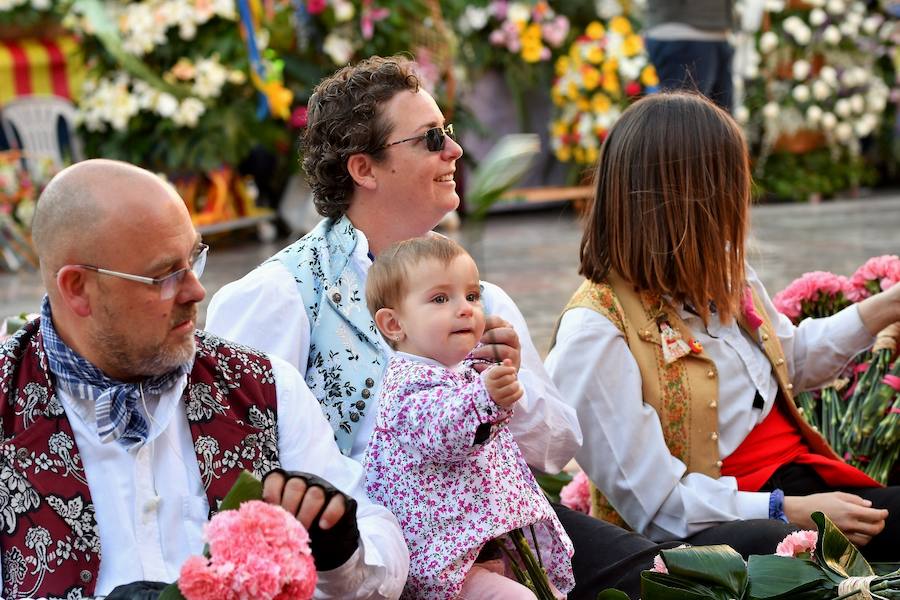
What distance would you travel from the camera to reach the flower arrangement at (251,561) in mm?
1796

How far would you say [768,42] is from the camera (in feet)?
39.2

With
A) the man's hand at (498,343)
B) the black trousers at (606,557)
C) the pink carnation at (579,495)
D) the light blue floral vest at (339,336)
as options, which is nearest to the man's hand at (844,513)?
the black trousers at (606,557)

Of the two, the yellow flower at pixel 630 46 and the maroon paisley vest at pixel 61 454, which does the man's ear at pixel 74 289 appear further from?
the yellow flower at pixel 630 46

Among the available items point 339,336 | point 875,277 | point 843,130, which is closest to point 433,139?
point 339,336

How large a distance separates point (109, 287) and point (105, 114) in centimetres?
880

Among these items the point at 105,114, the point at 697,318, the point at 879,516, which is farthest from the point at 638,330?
the point at 105,114

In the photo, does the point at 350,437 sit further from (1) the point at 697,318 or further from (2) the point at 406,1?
Result: (2) the point at 406,1

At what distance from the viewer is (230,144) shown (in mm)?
10305

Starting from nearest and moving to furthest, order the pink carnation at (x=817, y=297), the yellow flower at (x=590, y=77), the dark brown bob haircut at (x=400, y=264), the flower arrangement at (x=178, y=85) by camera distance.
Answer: the dark brown bob haircut at (x=400, y=264)
the pink carnation at (x=817, y=297)
the flower arrangement at (x=178, y=85)
the yellow flower at (x=590, y=77)

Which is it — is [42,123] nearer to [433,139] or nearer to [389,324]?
[433,139]

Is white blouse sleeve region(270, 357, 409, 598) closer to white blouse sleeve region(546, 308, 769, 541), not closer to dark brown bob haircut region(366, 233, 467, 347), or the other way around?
dark brown bob haircut region(366, 233, 467, 347)

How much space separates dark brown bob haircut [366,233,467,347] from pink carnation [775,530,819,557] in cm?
87

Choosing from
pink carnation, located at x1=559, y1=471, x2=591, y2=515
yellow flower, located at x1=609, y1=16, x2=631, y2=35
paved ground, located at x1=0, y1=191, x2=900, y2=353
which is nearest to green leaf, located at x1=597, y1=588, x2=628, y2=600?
pink carnation, located at x1=559, y1=471, x2=591, y2=515

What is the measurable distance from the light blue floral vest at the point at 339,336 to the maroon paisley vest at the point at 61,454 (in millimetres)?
371
